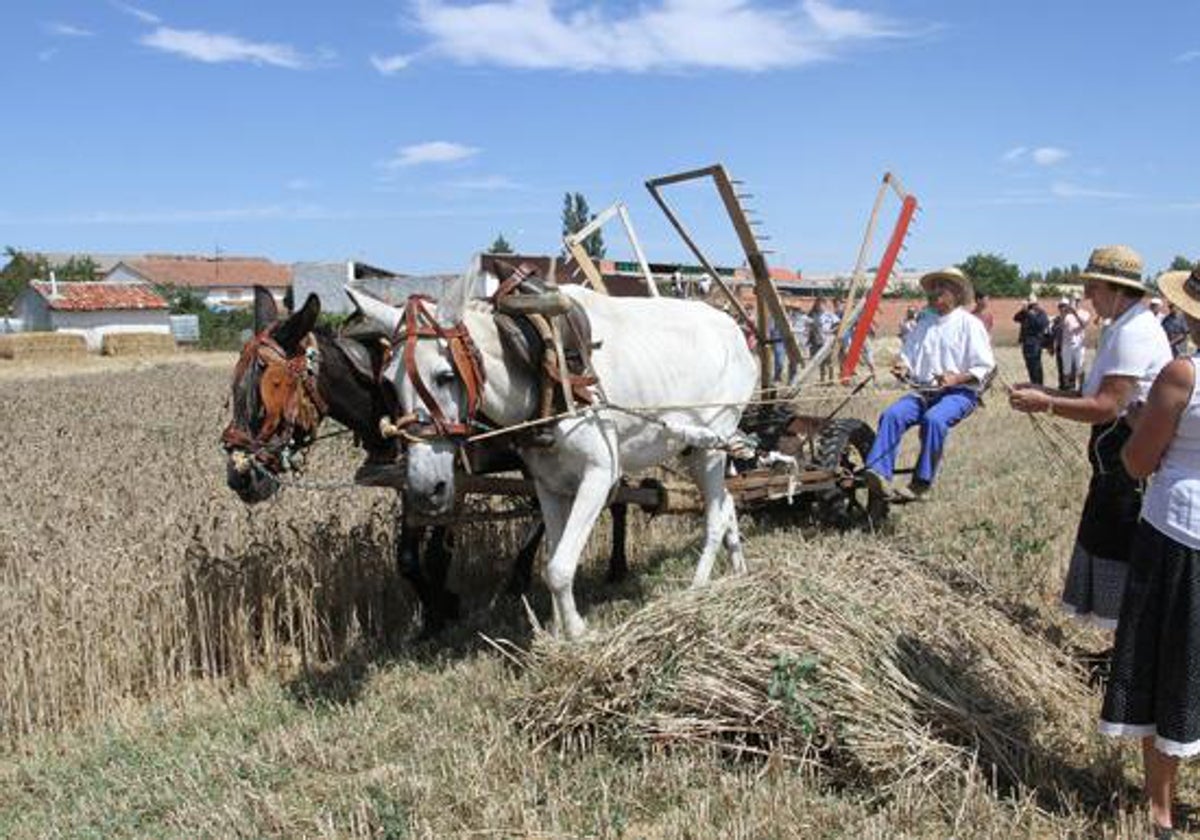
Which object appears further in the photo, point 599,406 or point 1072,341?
point 1072,341

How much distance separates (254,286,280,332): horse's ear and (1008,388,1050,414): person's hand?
3.64 metres

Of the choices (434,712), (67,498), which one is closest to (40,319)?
(67,498)

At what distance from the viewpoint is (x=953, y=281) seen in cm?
782

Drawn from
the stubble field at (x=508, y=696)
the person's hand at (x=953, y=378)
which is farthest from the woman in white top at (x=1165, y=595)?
the person's hand at (x=953, y=378)

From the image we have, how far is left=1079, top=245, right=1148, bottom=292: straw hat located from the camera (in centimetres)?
417

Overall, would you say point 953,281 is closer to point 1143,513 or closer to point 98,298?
point 1143,513

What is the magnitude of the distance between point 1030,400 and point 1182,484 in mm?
760

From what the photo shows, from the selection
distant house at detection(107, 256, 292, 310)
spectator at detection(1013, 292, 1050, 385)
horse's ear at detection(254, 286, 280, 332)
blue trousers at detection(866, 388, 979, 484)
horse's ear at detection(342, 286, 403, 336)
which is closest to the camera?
horse's ear at detection(342, 286, 403, 336)

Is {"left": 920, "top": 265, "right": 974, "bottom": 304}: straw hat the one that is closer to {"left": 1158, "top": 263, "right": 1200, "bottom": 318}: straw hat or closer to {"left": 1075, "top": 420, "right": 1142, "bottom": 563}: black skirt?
{"left": 1075, "top": 420, "right": 1142, "bottom": 563}: black skirt

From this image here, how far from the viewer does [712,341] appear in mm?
6473

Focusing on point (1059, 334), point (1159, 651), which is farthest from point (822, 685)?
point (1059, 334)

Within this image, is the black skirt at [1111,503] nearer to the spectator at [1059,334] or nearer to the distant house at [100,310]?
the spectator at [1059,334]

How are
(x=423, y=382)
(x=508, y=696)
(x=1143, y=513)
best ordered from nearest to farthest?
1. (x=1143, y=513)
2. (x=423, y=382)
3. (x=508, y=696)

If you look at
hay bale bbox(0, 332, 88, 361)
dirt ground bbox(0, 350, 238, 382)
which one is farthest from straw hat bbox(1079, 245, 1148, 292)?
hay bale bbox(0, 332, 88, 361)
